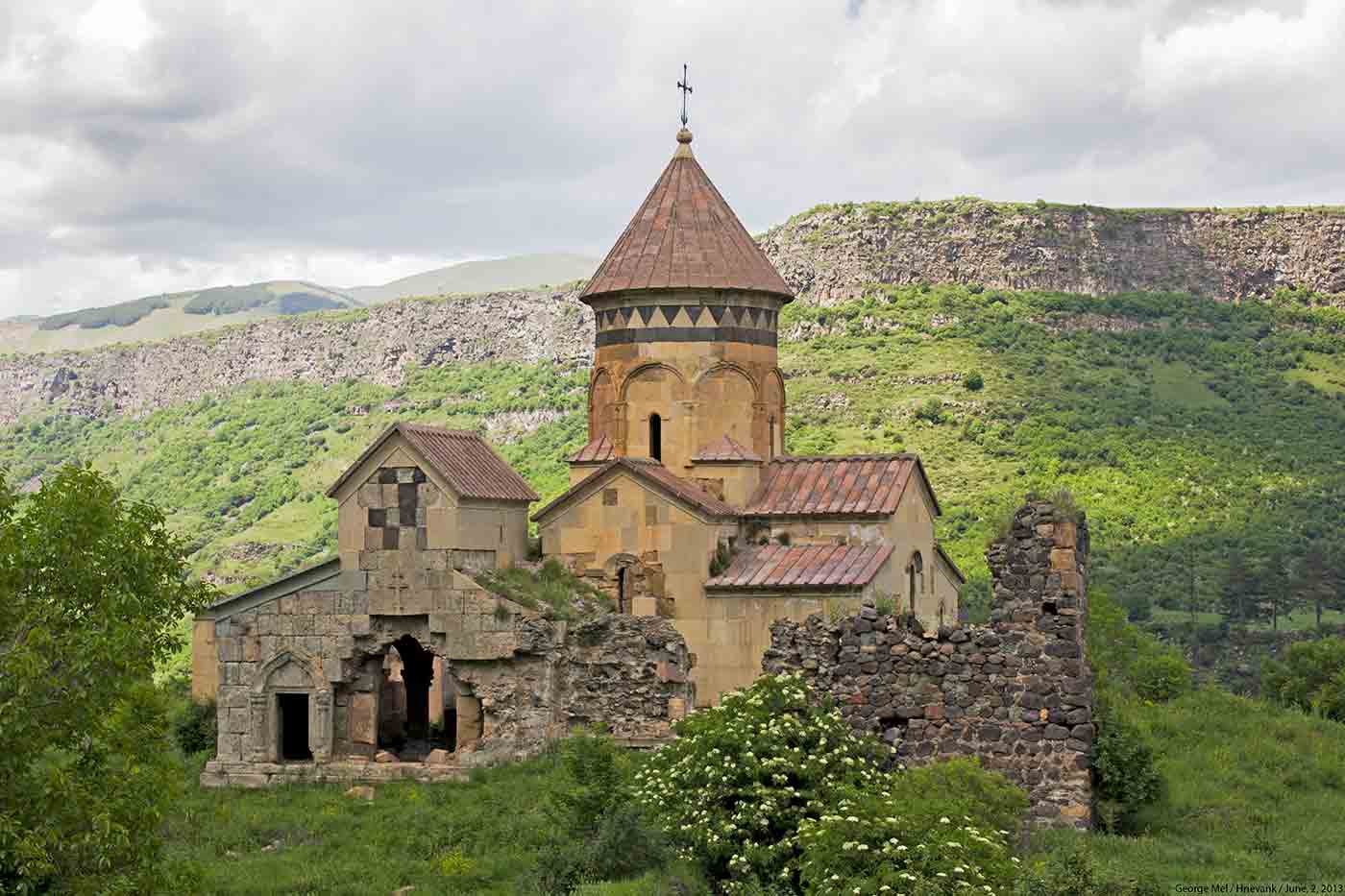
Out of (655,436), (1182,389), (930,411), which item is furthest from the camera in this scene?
(1182,389)

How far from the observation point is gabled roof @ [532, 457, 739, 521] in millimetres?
23078

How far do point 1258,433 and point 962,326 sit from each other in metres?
12.3

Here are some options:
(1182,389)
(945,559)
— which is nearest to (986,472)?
(1182,389)

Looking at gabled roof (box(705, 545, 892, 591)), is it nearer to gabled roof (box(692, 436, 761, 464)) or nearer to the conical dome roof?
gabled roof (box(692, 436, 761, 464))

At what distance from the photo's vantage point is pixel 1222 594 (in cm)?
5044

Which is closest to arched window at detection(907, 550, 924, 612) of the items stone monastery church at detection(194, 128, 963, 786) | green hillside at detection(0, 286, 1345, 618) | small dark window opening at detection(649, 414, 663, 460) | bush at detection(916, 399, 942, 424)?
stone monastery church at detection(194, 128, 963, 786)

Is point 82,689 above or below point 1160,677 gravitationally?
above

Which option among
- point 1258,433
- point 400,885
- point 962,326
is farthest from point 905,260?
point 400,885

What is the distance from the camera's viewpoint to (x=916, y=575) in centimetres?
2417

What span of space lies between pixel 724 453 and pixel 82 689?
10899 mm

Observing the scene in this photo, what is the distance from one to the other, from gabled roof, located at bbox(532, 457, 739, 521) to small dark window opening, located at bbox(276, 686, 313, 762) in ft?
11.5

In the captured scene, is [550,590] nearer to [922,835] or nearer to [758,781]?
[758,781]

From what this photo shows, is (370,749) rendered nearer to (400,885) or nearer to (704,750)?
(400,885)

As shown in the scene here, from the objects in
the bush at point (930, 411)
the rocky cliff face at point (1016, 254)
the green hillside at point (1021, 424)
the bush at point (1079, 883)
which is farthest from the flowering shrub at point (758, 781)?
the rocky cliff face at point (1016, 254)
